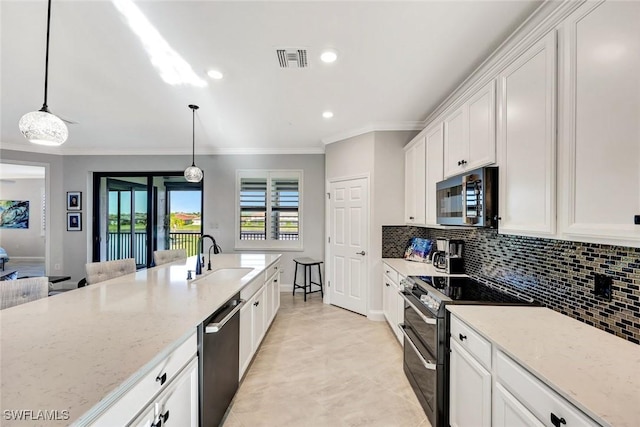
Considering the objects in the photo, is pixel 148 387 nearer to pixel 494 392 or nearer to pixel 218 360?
pixel 218 360

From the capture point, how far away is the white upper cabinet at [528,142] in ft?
4.50

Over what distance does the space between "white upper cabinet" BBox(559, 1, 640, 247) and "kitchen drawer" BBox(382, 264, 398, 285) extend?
6.21 feet

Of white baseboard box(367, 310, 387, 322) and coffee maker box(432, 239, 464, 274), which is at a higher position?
coffee maker box(432, 239, 464, 274)

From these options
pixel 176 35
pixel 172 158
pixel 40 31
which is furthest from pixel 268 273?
pixel 172 158

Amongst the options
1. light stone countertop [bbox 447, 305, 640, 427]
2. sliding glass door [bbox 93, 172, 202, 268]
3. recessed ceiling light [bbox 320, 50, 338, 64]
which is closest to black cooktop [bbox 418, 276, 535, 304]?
light stone countertop [bbox 447, 305, 640, 427]

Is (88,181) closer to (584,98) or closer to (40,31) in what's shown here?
(40,31)

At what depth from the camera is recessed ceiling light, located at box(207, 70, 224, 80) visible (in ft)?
7.95

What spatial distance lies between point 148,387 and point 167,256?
2.93 meters

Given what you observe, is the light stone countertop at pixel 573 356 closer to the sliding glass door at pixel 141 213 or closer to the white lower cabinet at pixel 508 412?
the white lower cabinet at pixel 508 412

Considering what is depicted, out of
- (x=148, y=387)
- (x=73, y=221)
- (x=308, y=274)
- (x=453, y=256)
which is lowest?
A: (x=308, y=274)

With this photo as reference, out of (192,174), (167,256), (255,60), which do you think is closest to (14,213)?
(167,256)

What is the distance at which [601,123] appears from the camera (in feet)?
3.67

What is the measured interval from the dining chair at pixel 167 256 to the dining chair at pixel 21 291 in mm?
1588

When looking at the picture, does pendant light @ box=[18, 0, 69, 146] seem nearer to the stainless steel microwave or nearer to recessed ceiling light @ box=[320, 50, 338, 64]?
recessed ceiling light @ box=[320, 50, 338, 64]
